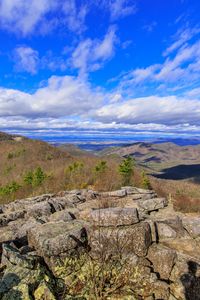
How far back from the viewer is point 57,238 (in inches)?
437

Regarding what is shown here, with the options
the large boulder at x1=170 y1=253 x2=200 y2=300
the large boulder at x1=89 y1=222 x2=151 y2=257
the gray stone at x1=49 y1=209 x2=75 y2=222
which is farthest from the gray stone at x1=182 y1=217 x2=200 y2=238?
the gray stone at x1=49 y1=209 x2=75 y2=222

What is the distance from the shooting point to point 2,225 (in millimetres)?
16906

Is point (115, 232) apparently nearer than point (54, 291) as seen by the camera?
No

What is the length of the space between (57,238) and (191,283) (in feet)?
17.3

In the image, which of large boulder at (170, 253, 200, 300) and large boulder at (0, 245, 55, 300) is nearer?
large boulder at (0, 245, 55, 300)

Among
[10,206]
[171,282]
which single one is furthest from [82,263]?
[10,206]

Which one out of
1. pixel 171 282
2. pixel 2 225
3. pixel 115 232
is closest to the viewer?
pixel 171 282

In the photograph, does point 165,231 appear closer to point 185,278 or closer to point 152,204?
point 185,278

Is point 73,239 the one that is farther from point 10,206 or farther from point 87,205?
point 10,206

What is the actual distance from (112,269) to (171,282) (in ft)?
8.36

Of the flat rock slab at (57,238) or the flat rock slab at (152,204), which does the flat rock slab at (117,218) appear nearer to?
the flat rock slab at (57,238)

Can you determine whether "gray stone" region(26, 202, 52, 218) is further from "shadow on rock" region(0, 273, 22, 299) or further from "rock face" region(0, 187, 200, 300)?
"shadow on rock" region(0, 273, 22, 299)

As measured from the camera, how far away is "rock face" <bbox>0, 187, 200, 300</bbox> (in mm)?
9125

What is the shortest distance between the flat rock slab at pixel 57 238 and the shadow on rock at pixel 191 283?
413 centimetres
